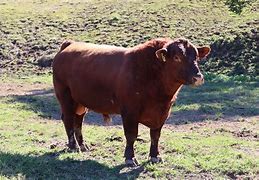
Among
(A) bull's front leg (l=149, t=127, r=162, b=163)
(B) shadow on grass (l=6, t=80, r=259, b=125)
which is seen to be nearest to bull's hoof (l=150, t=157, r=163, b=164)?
(A) bull's front leg (l=149, t=127, r=162, b=163)

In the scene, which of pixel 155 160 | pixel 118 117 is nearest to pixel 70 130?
pixel 155 160

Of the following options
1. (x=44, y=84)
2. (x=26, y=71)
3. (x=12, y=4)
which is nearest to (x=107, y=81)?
(x=44, y=84)

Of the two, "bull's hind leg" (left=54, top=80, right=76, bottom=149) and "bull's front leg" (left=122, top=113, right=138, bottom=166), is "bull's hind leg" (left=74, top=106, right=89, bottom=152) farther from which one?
"bull's front leg" (left=122, top=113, right=138, bottom=166)

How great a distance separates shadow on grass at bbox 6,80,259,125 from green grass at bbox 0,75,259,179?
0.08ft

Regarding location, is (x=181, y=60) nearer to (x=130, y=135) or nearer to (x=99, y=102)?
(x=130, y=135)

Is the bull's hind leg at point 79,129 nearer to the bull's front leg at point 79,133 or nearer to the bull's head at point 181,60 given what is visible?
the bull's front leg at point 79,133

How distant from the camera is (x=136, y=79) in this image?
27.5 ft

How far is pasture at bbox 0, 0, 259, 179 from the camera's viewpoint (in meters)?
8.53

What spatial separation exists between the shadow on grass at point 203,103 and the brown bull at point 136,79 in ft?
11.8

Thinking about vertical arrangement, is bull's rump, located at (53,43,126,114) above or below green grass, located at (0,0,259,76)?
above

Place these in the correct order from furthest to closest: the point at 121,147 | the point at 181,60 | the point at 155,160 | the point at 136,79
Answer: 1. the point at 121,147
2. the point at 155,160
3. the point at 136,79
4. the point at 181,60

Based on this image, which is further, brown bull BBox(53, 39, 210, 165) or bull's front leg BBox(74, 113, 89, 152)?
bull's front leg BBox(74, 113, 89, 152)

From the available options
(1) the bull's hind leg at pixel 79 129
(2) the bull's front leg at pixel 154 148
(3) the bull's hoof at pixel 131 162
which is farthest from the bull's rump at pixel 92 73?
(3) the bull's hoof at pixel 131 162

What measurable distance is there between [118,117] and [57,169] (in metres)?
5.09
